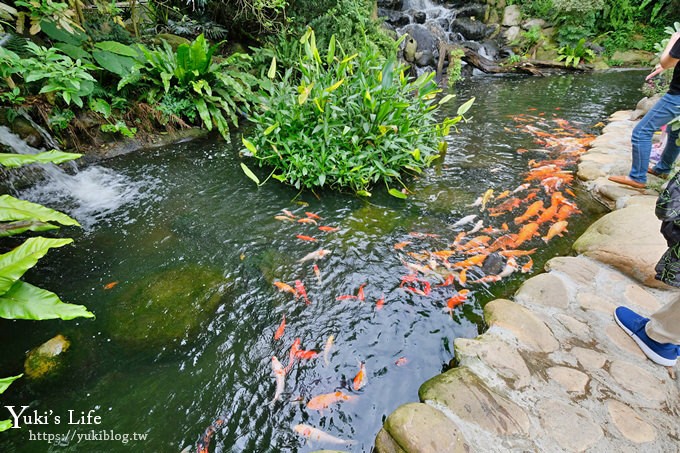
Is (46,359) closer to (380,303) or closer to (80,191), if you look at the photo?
(380,303)

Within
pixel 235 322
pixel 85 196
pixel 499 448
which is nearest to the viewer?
pixel 499 448

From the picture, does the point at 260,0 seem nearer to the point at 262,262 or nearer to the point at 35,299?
the point at 262,262

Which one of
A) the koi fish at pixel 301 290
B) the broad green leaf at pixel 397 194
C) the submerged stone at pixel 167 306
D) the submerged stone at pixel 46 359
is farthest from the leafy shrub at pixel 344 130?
the submerged stone at pixel 46 359

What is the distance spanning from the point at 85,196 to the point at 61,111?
1.50 metres

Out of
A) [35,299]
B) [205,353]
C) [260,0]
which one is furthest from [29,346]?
[260,0]

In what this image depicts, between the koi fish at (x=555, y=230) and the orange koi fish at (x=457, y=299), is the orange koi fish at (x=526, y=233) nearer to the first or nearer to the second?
the koi fish at (x=555, y=230)

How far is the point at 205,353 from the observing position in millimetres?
2336

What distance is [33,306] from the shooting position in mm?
1998

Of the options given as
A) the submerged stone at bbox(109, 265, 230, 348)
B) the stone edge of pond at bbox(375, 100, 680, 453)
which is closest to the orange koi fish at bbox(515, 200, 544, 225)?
the stone edge of pond at bbox(375, 100, 680, 453)

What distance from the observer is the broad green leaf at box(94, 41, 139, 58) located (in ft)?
16.4

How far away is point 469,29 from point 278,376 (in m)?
16.6

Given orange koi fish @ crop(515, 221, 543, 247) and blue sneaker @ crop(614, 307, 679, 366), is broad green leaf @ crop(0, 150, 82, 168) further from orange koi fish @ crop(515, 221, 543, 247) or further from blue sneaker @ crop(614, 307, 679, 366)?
blue sneaker @ crop(614, 307, 679, 366)

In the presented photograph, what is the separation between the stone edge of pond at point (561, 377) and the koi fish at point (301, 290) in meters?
1.19

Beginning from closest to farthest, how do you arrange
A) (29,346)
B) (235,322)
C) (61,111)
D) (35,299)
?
1. (35,299)
2. (29,346)
3. (235,322)
4. (61,111)
